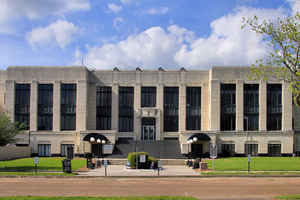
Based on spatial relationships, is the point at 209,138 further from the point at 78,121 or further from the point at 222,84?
the point at 78,121

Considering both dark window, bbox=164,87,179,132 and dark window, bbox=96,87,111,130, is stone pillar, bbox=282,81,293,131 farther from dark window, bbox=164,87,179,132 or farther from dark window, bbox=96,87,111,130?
dark window, bbox=96,87,111,130

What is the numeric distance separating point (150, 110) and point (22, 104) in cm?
1908

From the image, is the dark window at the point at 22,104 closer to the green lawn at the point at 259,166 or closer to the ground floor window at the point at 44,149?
the ground floor window at the point at 44,149

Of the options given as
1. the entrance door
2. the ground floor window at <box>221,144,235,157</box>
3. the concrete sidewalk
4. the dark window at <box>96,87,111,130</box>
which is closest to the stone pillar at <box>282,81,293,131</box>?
the ground floor window at <box>221,144,235,157</box>

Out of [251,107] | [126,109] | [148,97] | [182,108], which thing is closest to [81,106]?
[126,109]

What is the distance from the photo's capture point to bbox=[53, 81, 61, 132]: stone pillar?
180 ft

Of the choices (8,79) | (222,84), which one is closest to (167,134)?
(222,84)

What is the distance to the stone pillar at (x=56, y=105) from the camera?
54.7 metres

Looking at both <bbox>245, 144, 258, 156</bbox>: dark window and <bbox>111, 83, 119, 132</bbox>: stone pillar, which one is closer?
<bbox>245, 144, 258, 156</bbox>: dark window

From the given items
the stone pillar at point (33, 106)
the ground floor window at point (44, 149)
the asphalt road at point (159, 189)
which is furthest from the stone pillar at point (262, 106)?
Answer: the stone pillar at point (33, 106)

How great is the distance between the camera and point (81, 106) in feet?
179

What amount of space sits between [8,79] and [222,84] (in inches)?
1253

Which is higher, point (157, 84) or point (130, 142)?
point (157, 84)

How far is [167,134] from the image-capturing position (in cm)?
5650
